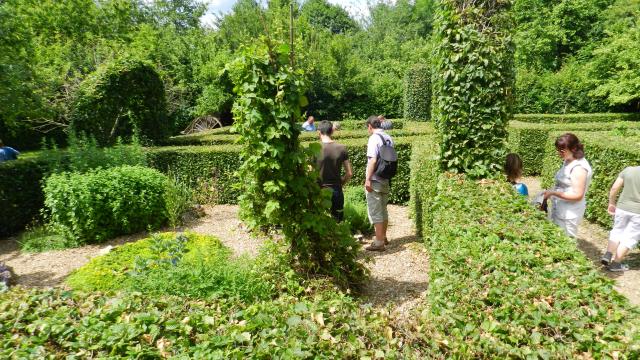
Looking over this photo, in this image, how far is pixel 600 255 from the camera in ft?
18.5

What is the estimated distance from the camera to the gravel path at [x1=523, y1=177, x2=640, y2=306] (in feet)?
15.1

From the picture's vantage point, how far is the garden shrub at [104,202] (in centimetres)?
627

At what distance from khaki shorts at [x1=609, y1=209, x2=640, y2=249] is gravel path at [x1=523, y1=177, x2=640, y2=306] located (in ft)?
1.38

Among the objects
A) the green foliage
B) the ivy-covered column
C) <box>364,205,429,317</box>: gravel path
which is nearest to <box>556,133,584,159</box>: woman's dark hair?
the ivy-covered column

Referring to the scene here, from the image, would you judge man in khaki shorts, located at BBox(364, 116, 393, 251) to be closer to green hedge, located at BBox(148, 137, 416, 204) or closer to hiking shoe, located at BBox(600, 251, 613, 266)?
green hedge, located at BBox(148, 137, 416, 204)

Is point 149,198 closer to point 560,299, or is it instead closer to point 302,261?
point 302,261

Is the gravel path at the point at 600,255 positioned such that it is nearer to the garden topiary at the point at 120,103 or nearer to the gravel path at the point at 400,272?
the gravel path at the point at 400,272

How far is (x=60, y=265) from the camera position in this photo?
19.2 ft

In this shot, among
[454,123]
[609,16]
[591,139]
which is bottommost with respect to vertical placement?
[591,139]

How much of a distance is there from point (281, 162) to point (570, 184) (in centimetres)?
321

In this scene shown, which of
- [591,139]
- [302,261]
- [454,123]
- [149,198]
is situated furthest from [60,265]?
[591,139]

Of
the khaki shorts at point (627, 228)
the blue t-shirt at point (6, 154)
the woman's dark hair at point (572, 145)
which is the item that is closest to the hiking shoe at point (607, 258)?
the khaki shorts at point (627, 228)

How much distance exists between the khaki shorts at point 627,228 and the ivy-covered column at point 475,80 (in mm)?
1959

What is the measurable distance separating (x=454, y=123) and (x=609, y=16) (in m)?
23.0
